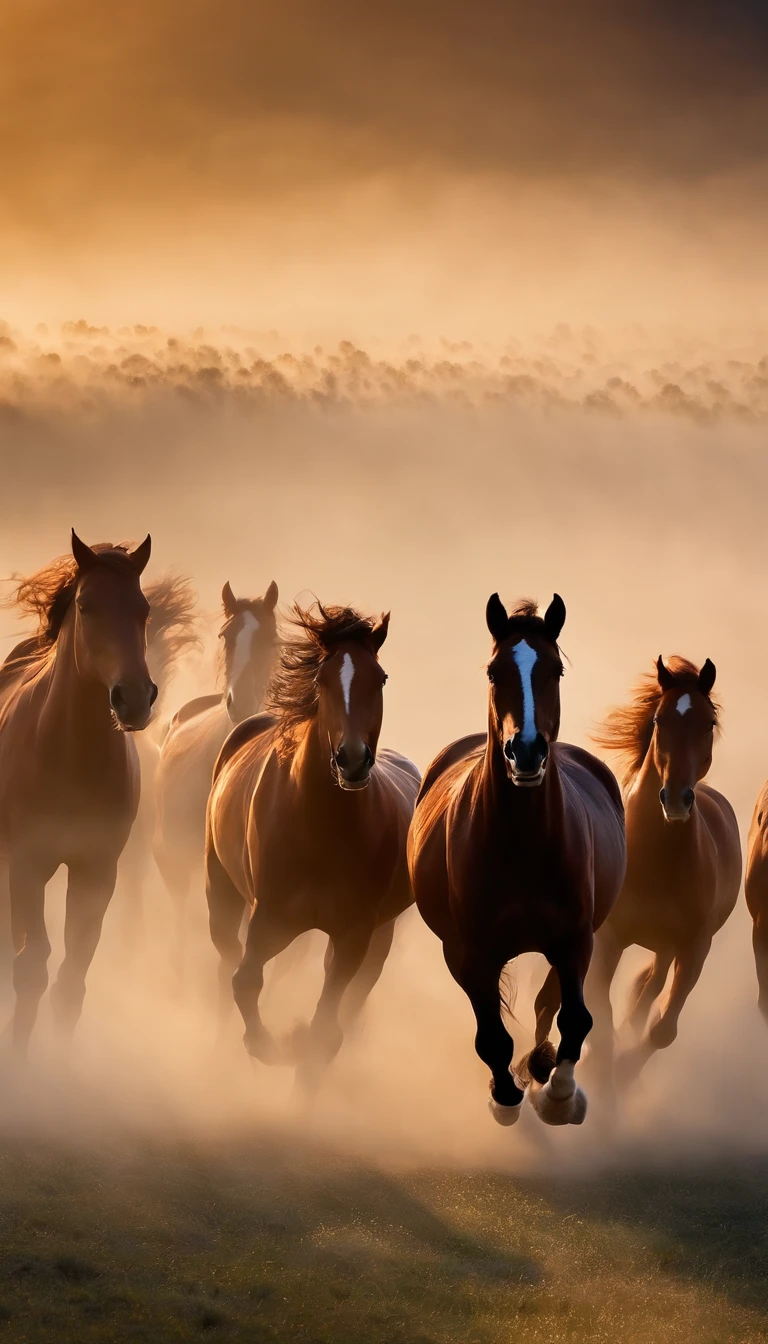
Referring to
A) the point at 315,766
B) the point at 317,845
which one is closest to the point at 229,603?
the point at 315,766

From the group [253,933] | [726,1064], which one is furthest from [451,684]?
[253,933]

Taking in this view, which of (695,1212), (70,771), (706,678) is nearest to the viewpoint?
(695,1212)

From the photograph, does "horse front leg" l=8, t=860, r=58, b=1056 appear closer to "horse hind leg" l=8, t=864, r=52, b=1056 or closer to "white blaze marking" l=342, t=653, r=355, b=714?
"horse hind leg" l=8, t=864, r=52, b=1056

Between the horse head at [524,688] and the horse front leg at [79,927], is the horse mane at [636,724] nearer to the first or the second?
the horse head at [524,688]

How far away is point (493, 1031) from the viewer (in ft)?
22.6

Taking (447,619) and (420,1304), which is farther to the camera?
(447,619)

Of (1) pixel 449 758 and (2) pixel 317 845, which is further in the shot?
(1) pixel 449 758

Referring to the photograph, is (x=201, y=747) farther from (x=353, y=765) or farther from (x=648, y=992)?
(x=353, y=765)

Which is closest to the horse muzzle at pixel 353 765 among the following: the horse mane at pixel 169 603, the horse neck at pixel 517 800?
the horse neck at pixel 517 800

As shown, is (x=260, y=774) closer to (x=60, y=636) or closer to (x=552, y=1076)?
(x=60, y=636)

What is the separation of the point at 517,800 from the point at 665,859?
258cm

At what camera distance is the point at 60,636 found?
8.97 m

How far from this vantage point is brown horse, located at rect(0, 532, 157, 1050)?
8492 millimetres

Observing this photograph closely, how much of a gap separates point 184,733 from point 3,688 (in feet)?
9.56
